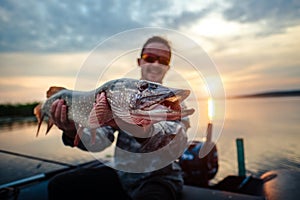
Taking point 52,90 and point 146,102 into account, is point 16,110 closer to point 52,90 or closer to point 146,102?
point 52,90

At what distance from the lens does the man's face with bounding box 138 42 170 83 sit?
2.69 meters

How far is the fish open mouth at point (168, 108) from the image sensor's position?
1.28 m

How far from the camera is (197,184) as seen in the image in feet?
11.6

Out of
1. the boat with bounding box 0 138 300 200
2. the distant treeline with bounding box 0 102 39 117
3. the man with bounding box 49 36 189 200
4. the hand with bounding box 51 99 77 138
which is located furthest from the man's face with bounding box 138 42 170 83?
the distant treeline with bounding box 0 102 39 117

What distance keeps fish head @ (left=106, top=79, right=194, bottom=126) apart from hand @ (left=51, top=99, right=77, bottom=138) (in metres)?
0.83

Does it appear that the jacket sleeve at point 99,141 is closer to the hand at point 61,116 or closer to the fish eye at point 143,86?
the hand at point 61,116

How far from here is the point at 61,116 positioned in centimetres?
233

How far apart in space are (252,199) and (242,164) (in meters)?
1.80

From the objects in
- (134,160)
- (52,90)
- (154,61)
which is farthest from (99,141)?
(154,61)

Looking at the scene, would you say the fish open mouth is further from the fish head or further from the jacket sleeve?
the jacket sleeve

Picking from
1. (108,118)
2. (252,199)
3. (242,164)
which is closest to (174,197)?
(252,199)

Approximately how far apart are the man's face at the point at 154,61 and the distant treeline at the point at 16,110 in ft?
84.7

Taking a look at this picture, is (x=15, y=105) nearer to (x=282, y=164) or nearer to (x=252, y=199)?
(x=282, y=164)

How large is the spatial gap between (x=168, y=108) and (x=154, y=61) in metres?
1.51
